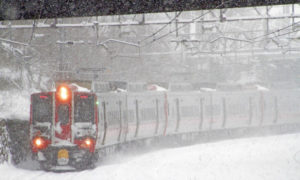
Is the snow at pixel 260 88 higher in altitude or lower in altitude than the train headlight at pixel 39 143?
higher

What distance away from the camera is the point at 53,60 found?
1099 inches

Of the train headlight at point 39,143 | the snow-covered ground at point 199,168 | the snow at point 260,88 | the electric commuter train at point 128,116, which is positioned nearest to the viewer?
the snow-covered ground at point 199,168

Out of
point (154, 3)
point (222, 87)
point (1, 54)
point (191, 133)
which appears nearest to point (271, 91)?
point (222, 87)

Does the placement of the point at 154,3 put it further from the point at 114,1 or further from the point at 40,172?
the point at 40,172

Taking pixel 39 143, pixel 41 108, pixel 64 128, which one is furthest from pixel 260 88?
pixel 39 143

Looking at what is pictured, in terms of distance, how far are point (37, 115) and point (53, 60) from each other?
13474 mm

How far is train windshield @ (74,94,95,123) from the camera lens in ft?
49.4

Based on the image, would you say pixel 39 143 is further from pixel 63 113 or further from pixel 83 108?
pixel 83 108

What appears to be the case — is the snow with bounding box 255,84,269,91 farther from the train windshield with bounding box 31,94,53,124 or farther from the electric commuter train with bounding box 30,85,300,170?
the train windshield with bounding box 31,94,53,124

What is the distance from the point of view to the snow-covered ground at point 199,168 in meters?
13.4

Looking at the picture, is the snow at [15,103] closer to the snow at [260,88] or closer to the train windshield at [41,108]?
the train windshield at [41,108]

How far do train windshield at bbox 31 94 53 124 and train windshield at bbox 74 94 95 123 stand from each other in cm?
89

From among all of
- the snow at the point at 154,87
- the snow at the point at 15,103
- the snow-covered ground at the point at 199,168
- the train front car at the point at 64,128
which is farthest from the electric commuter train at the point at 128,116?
the snow at the point at 15,103

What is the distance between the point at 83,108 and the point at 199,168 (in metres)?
4.70
